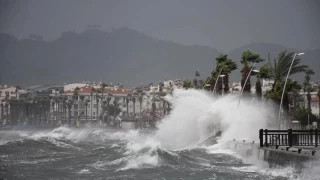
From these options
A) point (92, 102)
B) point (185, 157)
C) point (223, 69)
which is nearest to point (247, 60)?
point (223, 69)

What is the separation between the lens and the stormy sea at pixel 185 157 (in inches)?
981

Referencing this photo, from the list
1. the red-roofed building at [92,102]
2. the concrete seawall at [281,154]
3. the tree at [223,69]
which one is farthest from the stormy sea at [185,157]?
the red-roofed building at [92,102]

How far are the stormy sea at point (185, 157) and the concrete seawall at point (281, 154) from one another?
0.28 metres

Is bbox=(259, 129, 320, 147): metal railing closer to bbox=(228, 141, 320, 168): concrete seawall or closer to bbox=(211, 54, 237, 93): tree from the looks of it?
bbox=(228, 141, 320, 168): concrete seawall

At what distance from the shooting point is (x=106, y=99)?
19162 centimetres

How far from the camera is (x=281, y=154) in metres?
25.9

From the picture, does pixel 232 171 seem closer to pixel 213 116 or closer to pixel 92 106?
pixel 213 116

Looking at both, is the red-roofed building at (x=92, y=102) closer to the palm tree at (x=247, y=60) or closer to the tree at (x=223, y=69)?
the tree at (x=223, y=69)

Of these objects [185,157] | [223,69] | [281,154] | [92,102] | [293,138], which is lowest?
[92,102]

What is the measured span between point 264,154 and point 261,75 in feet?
78.8

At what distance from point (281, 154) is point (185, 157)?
842 centimetres

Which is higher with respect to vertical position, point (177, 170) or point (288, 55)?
point (288, 55)

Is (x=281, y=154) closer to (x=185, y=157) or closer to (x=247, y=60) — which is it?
(x=185, y=157)

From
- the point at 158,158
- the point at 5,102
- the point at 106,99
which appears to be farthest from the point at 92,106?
the point at 158,158
